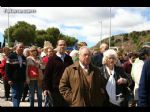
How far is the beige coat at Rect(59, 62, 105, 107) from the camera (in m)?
6.71

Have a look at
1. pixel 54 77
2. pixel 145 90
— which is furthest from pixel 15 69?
pixel 145 90

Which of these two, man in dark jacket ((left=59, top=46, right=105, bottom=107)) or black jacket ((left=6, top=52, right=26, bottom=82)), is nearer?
man in dark jacket ((left=59, top=46, right=105, bottom=107))

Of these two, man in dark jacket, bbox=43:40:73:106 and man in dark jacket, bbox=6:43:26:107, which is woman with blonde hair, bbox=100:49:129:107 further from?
man in dark jacket, bbox=6:43:26:107

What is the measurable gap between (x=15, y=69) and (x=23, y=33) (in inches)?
1385

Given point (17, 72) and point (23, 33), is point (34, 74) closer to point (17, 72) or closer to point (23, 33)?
point (17, 72)

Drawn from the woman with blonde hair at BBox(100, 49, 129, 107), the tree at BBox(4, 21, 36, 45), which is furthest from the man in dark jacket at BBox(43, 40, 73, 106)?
the tree at BBox(4, 21, 36, 45)

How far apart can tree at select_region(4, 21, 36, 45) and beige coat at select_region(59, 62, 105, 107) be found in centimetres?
3384

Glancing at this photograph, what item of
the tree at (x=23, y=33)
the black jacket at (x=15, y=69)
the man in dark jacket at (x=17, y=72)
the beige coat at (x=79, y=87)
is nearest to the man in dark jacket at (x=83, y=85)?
the beige coat at (x=79, y=87)

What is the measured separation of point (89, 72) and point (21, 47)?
414 cm

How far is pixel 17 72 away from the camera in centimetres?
1053

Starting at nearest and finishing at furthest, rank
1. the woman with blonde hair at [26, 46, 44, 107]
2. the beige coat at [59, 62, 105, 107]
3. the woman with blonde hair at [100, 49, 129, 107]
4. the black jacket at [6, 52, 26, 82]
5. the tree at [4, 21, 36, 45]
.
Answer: the beige coat at [59, 62, 105, 107] → the woman with blonde hair at [100, 49, 129, 107] → the black jacket at [6, 52, 26, 82] → the woman with blonde hair at [26, 46, 44, 107] → the tree at [4, 21, 36, 45]

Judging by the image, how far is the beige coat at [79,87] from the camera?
22.0 feet
